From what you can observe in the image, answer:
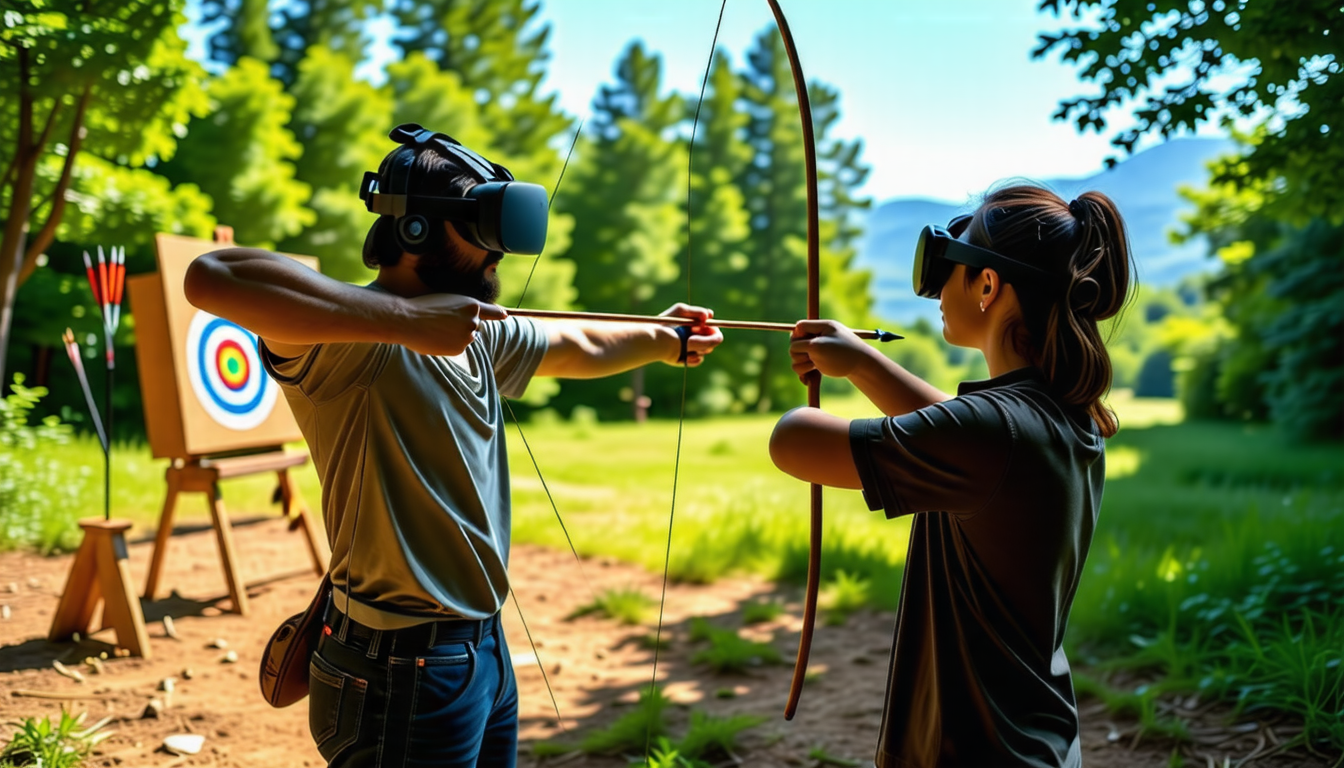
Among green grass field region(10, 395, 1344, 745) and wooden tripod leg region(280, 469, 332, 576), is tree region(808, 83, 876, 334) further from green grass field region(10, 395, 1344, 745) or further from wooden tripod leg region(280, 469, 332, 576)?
wooden tripod leg region(280, 469, 332, 576)

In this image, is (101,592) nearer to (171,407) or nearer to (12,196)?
(171,407)

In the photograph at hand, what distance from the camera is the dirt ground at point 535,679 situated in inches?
112

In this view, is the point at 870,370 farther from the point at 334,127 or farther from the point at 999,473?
the point at 334,127

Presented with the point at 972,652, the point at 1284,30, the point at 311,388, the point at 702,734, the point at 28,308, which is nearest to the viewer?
the point at 972,652

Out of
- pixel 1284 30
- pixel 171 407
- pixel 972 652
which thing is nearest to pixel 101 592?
pixel 171 407

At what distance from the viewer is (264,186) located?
8484 mm

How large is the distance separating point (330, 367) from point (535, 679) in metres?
2.67

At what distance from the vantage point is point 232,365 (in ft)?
13.8

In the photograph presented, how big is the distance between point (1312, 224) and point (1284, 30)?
586 centimetres

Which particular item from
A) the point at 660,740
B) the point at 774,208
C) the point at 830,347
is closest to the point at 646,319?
the point at 830,347

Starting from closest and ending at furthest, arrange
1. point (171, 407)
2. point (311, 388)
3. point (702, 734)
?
point (311, 388) < point (702, 734) < point (171, 407)

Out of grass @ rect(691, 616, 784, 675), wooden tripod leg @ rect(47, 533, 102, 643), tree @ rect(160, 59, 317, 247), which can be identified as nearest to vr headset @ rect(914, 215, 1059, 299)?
grass @ rect(691, 616, 784, 675)

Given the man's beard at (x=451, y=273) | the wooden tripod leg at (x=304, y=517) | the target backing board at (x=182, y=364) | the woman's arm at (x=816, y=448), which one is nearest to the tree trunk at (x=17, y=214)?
the target backing board at (x=182, y=364)

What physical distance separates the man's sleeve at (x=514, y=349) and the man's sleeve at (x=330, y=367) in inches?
12.7
